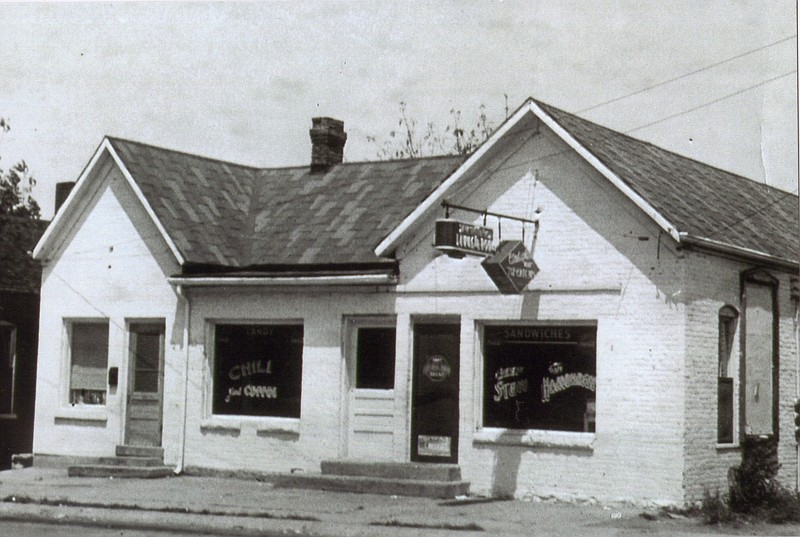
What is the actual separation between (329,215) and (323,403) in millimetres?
3309

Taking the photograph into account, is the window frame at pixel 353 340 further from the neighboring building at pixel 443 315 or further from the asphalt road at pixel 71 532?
A: the asphalt road at pixel 71 532

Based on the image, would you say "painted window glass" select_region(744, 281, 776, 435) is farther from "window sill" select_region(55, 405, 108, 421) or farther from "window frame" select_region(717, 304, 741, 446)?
"window sill" select_region(55, 405, 108, 421)

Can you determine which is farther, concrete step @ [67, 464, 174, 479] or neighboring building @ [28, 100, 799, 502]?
concrete step @ [67, 464, 174, 479]

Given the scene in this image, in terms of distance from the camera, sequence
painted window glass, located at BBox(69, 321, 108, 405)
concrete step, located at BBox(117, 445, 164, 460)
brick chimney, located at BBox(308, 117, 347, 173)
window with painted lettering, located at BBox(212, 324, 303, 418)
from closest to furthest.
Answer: window with painted lettering, located at BBox(212, 324, 303, 418) < concrete step, located at BBox(117, 445, 164, 460) < painted window glass, located at BBox(69, 321, 108, 405) < brick chimney, located at BBox(308, 117, 347, 173)

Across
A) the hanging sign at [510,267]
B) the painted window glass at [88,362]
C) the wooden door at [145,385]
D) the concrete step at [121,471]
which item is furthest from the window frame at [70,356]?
the hanging sign at [510,267]

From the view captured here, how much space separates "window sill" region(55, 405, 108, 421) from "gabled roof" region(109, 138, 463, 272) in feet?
10.4

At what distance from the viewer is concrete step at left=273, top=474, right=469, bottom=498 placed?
16547 mm

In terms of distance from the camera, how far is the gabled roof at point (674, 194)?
15.7 metres

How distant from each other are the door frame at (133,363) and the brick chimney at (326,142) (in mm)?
4101

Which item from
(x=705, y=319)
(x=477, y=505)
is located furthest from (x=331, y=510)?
(x=705, y=319)

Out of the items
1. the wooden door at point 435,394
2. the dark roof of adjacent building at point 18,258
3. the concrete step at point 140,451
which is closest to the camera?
the wooden door at point 435,394

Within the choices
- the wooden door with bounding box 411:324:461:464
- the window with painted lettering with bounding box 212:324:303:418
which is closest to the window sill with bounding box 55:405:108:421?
the window with painted lettering with bounding box 212:324:303:418

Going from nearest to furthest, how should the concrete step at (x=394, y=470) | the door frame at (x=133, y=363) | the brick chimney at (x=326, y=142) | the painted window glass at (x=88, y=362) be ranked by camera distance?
the concrete step at (x=394, y=470) < the door frame at (x=133, y=363) < the painted window glass at (x=88, y=362) < the brick chimney at (x=326, y=142)

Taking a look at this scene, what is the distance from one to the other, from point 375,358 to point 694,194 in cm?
518
